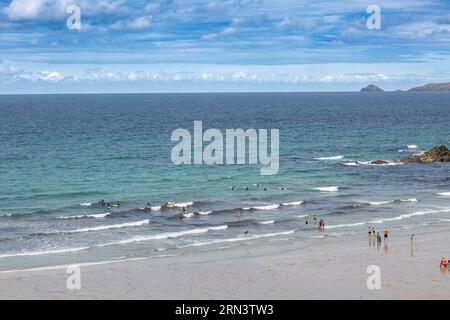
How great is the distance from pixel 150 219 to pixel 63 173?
22.4 m

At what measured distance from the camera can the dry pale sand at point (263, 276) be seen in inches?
1262

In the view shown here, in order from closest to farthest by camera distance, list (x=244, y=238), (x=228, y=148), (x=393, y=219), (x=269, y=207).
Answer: (x=244, y=238)
(x=393, y=219)
(x=269, y=207)
(x=228, y=148)

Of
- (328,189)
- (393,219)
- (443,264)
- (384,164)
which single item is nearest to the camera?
(443,264)

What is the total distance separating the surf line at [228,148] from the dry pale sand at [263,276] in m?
29.9

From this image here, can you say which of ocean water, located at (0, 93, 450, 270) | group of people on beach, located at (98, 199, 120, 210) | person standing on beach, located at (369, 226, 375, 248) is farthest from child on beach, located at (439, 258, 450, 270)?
group of people on beach, located at (98, 199, 120, 210)

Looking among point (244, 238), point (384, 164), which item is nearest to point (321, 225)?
point (244, 238)

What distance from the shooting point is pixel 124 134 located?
10956 centimetres

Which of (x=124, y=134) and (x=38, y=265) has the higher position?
(x=124, y=134)

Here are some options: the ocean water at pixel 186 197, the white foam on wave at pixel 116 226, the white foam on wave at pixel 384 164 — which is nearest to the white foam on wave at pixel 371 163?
the white foam on wave at pixel 384 164

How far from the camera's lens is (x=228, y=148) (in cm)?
9200

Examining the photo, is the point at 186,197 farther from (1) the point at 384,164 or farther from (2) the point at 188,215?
(1) the point at 384,164

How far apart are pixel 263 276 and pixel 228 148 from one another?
57444 millimetres
